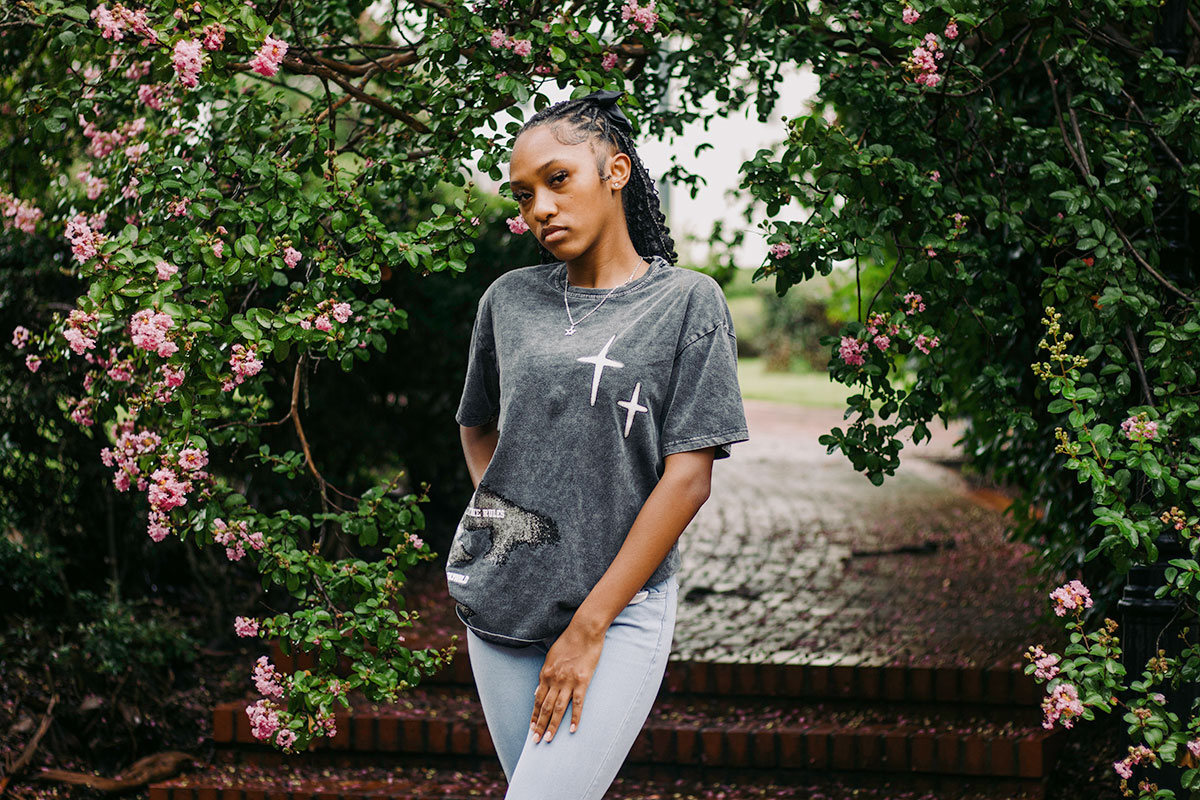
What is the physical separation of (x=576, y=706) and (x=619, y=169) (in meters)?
0.91

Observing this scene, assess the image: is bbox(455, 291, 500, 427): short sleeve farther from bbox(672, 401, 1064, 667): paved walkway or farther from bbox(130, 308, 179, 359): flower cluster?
bbox(672, 401, 1064, 667): paved walkway

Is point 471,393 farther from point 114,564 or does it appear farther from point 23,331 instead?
point 114,564

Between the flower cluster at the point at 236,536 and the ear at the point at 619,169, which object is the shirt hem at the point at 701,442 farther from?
the flower cluster at the point at 236,536

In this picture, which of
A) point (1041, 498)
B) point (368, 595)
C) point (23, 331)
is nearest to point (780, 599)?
point (1041, 498)

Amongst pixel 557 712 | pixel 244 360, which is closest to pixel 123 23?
pixel 244 360

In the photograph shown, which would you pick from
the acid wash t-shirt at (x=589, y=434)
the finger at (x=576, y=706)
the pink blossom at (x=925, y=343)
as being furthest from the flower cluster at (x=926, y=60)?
the finger at (x=576, y=706)

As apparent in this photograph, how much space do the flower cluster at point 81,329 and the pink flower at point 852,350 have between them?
170 centimetres

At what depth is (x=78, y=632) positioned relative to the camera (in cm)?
454

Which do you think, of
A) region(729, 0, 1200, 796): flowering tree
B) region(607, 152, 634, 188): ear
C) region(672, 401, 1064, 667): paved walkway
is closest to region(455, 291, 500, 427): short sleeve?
region(607, 152, 634, 188): ear

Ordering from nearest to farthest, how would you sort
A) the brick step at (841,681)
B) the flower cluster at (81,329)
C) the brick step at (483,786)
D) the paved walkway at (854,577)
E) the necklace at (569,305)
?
the necklace at (569,305)
the flower cluster at (81,329)
the brick step at (483,786)
the brick step at (841,681)
the paved walkway at (854,577)

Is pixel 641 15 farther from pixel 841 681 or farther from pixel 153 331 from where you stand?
pixel 841 681

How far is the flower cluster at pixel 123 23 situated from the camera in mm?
2279

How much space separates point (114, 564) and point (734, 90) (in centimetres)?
342

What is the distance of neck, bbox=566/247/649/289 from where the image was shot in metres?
1.91
